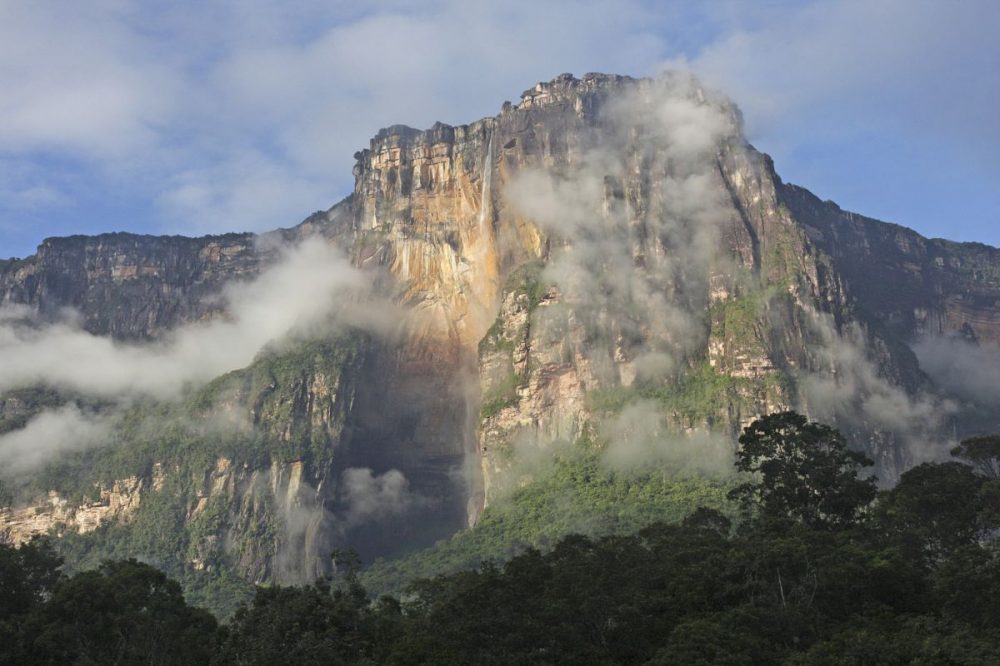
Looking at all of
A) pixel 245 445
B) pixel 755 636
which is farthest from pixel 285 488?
pixel 755 636

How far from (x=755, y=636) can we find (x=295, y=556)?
106 meters

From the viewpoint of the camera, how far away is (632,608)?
56844 mm

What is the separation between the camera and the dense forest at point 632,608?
173ft

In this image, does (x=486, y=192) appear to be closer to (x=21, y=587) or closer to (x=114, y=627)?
(x=21, y=587)

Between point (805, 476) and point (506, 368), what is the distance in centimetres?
8102

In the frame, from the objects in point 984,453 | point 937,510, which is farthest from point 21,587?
point 984,453

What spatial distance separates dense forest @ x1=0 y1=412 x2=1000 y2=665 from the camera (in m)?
52.9

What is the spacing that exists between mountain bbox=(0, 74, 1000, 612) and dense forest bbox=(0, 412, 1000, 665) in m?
69.5

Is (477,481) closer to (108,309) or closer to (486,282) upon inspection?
(486,282)

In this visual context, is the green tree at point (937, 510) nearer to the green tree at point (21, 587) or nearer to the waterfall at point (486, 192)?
the green tree at point (21, 587)

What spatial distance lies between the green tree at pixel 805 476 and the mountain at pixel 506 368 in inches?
2033

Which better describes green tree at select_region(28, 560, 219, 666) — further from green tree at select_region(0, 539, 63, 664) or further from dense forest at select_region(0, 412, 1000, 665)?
green tree at select_region(0, 539, 63, 664)

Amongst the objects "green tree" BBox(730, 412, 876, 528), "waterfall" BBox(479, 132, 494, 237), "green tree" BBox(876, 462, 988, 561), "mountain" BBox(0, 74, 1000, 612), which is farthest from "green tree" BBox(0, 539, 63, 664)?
"waterfall" BBox(479, 132, 494, 237)

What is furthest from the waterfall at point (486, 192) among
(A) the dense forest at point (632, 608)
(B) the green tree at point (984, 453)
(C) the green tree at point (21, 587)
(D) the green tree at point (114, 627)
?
(D) the green tree at point (114, 627)
